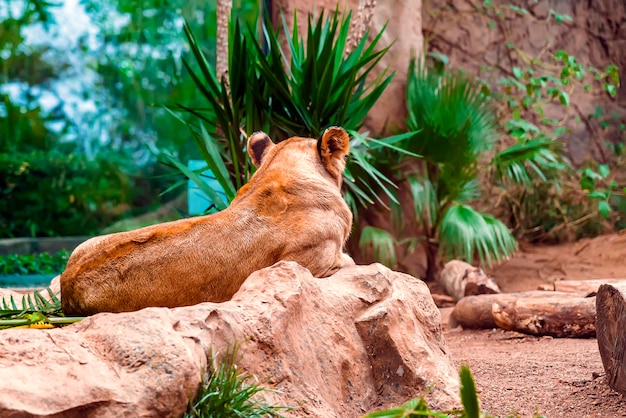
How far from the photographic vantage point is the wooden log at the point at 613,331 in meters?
3.64

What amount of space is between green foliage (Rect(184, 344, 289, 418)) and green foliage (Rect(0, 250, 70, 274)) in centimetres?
640

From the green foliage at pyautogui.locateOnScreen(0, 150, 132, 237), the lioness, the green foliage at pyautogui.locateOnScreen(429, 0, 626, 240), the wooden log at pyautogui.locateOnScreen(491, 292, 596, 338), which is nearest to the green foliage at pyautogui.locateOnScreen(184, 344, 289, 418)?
the lioness

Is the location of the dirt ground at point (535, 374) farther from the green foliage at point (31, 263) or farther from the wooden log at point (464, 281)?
the green foliage at point (31, 263)

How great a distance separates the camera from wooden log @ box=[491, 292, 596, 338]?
556cm

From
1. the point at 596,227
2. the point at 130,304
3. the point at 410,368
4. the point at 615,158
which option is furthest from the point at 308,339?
the point at 615,158

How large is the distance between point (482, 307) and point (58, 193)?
204 inches

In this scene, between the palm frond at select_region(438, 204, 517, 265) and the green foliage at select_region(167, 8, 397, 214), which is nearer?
the green foliage at select_region(167, 8, 397, 214)

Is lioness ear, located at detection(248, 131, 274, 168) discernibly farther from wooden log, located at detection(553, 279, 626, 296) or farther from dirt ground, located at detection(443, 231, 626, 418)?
wooden log, located at detection(553, 279, 626, 296)

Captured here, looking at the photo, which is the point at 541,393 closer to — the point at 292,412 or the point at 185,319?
the point at 292,412

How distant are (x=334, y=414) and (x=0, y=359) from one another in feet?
4.27

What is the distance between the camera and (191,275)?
11.8 feet

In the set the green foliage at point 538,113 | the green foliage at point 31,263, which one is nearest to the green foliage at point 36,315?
the green foliage at point 31,263

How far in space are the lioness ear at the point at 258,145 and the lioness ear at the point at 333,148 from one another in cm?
47

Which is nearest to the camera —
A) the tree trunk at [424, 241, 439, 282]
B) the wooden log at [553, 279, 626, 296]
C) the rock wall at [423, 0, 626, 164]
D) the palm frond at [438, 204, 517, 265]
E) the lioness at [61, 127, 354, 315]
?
the lioness at [61, 127, 354, 315]
